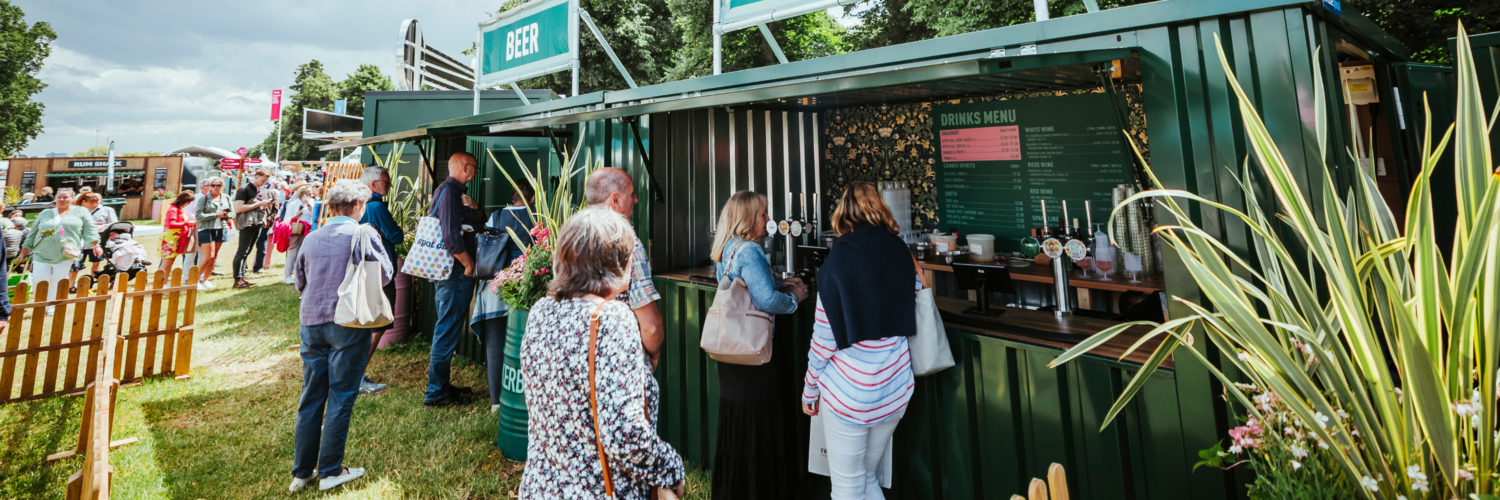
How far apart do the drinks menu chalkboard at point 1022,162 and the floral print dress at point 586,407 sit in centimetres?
310

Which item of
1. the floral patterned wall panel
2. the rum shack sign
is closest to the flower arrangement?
the floral patterned wall panel

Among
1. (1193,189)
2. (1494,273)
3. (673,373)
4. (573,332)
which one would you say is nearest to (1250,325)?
(1494,273)

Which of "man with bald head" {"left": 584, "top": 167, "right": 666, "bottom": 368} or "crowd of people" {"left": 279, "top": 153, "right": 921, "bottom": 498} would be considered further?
"man with bald head" {"left": 584, "top": 167, "right": 666, "bottom": 368}

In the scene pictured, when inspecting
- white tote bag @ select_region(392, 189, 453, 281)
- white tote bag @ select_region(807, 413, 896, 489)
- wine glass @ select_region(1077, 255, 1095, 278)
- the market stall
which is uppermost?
the market stall

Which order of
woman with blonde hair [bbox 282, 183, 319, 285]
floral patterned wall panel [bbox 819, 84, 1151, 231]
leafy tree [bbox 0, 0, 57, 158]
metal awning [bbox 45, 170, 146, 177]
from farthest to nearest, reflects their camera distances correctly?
metal awning [bbox 45, 170, 146, 177], leafy tree [bbox 0, 0, 57, 158], woman with blonde hair [bbox 282, 183, 319, 285], floral patterned wall panel [bbox 819, 84, 1151, 231]

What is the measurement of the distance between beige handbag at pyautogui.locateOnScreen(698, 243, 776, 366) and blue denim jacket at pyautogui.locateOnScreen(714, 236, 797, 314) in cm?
4

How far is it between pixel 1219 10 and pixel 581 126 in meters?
3.83

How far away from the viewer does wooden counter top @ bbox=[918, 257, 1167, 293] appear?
2.92 m

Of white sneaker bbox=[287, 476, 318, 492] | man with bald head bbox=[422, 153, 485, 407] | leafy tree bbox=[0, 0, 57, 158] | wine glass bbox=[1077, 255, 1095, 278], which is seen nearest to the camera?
white sneaker bbox=[287, 476, 318, 492]

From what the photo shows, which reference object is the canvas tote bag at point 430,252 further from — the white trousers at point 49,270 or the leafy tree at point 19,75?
the leafy tree at point 19,75

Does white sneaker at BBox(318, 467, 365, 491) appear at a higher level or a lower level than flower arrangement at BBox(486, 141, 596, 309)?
lower

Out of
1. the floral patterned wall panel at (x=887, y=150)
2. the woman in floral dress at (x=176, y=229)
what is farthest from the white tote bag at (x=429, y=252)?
the woman in floral dress at (x=176, y=229)

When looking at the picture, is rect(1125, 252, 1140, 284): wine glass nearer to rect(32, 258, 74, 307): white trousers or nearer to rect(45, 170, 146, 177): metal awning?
rect(32, 258, 74, 307): white trousers

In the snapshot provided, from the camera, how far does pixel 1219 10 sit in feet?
6.28
